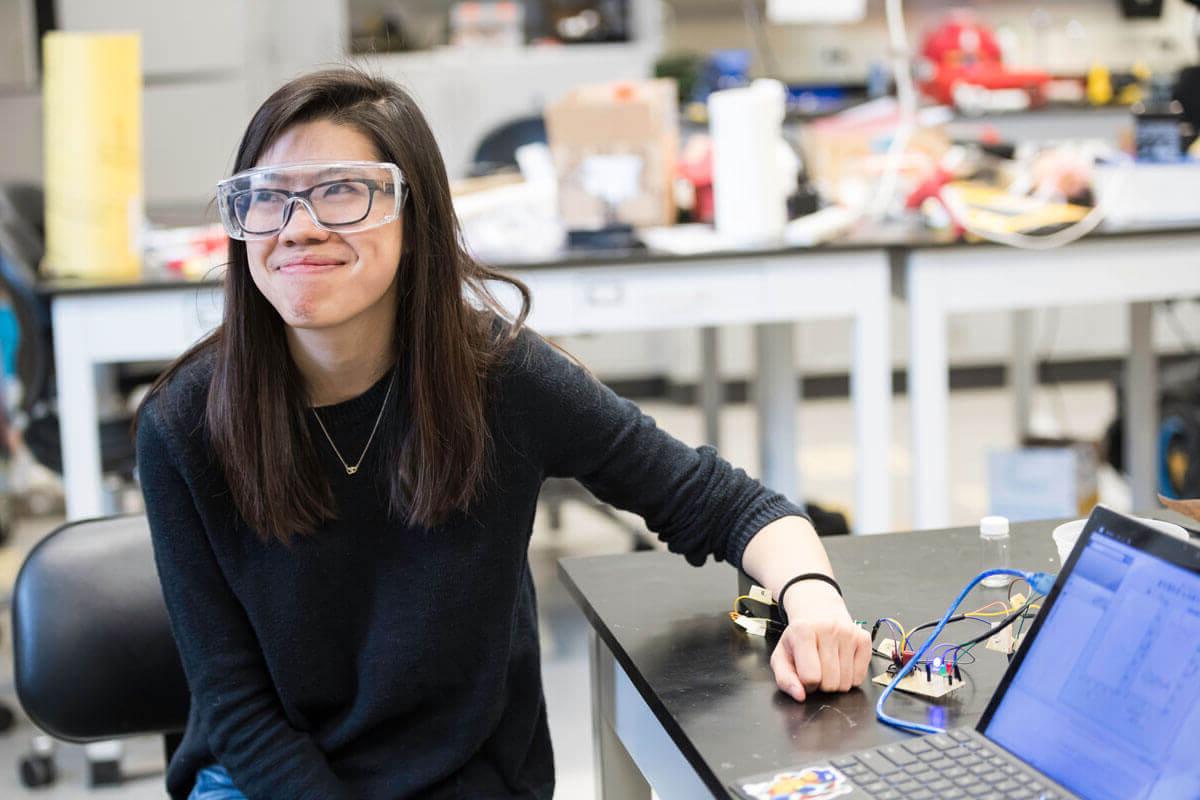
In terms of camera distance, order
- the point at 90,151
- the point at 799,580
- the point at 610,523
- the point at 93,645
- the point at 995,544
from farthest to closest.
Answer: the point at 610,523, the point at 90,151, the point at 93,645, the point at 995,544, the point at 799,580

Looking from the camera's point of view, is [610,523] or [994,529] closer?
[994,529]

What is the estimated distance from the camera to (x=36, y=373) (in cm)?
277

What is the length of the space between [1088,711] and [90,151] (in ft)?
7.32

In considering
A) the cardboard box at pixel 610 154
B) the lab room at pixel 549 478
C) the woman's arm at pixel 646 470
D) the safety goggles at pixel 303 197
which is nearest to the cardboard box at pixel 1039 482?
the lab room at pixel 549 478

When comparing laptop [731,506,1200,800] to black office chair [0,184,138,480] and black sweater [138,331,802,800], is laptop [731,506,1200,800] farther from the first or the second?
black office chair [0,184,138,480]

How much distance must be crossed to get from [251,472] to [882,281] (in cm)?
163

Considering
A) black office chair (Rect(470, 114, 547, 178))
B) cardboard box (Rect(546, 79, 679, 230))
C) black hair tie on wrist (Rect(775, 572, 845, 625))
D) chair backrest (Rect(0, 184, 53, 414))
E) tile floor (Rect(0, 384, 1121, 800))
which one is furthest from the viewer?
black office chair (Rect(470, 114, 547, 178))

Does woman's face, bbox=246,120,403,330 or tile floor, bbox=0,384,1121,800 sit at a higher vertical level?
woman's face, bbox=246,120,403,330

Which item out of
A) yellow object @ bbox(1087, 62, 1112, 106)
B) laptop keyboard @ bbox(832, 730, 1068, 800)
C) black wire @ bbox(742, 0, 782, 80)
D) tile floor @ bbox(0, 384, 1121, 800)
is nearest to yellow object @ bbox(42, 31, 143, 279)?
tile floor @ bbox(0, 384, 1121, 800)

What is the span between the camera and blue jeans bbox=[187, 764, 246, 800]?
123 cm

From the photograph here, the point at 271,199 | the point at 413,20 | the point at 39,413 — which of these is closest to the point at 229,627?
the point at 271,199

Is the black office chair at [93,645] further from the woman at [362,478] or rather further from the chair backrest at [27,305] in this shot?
the chair backrest at [27,305]

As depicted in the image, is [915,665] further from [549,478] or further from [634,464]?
[549,478]

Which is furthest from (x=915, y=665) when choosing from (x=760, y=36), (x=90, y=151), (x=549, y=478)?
(x=760, y=36)
